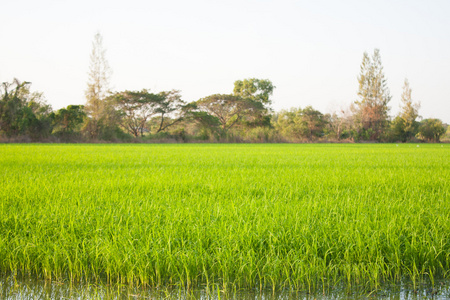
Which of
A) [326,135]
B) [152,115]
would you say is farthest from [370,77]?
[152,115]

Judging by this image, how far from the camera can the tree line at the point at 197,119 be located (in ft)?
85.0

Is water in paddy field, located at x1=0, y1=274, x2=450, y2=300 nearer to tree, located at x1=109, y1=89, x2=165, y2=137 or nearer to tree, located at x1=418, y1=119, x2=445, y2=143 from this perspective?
tree, located at x1=109, y1=89, x2=165, y2=137

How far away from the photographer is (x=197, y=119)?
114 feet

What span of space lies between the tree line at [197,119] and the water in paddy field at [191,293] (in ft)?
86.5

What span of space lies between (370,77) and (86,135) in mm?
32999

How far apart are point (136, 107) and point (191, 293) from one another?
3277cm

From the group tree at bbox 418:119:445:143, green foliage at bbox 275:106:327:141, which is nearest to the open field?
green foliage at bbox 275:106:327:141

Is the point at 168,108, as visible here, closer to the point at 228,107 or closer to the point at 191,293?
the point at 228,107

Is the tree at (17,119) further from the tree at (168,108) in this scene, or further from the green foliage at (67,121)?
the tree at (168,108)

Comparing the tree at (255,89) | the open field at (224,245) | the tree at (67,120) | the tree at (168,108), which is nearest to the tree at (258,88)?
the tree at (255,89)

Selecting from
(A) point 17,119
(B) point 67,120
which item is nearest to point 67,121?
(B) point 67,120

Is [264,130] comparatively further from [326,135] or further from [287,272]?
[287,272]

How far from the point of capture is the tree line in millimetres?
25906

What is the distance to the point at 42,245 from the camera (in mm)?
2232
